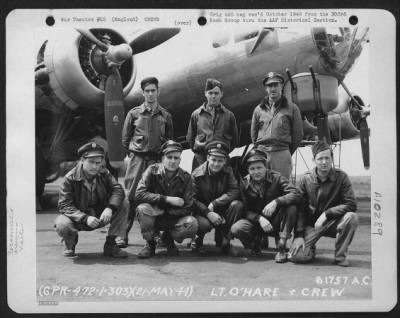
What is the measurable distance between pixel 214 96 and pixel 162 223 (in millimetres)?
839

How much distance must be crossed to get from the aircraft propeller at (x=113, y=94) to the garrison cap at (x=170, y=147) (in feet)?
0.95

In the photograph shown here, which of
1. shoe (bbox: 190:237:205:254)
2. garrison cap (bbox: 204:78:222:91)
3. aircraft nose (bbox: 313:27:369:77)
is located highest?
aircraft nose (bbox: 313:27:369:77)

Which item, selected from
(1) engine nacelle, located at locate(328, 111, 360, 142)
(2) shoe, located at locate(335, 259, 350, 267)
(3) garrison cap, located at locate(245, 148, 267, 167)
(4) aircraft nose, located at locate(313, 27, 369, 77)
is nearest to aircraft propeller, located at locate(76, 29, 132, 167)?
(3) garrison cap, located at locate(245, 148, 267, 167)

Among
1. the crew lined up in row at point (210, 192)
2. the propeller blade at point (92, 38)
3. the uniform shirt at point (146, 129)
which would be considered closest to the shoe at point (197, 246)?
the crew lined up in row at point (210, 192)

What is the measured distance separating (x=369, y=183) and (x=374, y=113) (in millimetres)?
435

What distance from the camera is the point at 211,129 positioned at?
2727 mm

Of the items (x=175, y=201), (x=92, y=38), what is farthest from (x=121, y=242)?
(x=92, y=38)

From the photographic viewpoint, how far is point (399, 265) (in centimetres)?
277

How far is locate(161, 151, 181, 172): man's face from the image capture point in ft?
8.62

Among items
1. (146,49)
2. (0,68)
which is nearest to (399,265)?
(146,49)

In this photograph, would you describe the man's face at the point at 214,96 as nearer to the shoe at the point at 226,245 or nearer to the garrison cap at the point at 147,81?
the garrison cap at the point at 147,81

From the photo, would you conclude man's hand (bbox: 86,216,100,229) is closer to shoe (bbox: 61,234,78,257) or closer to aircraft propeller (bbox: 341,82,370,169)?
shoe (bbox: 61,234,78,257)

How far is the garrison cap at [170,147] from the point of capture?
8.63 ft

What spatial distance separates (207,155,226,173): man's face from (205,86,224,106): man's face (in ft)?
1.16
